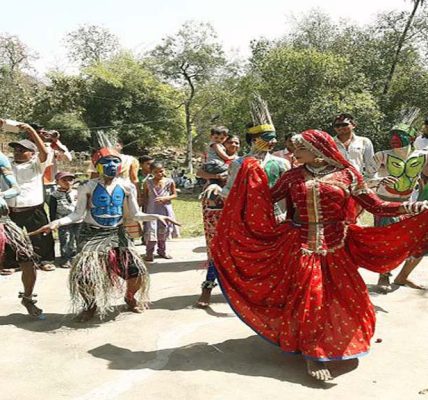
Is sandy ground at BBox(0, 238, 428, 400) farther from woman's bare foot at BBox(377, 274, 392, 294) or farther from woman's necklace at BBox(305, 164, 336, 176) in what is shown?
woman's necklace at BBox(305, 164, 336, 176)

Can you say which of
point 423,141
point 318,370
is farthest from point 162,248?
point 318,370

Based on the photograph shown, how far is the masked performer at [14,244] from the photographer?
457cm

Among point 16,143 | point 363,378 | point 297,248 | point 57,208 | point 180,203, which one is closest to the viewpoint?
point 363,378

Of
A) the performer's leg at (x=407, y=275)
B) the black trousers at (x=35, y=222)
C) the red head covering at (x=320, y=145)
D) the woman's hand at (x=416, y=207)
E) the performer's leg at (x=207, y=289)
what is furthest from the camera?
the performer's leg at (x=407, y=275)

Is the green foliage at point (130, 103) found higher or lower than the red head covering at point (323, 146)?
higher

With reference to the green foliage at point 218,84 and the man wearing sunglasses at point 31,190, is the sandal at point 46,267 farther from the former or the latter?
the green foliage at point 218,84

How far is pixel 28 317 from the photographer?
4.98 metres

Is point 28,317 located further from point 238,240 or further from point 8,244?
point 238,240

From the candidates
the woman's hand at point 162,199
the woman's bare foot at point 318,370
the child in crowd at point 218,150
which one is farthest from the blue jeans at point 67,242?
the woman's bare foot at point 318,370

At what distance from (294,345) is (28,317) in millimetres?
2806

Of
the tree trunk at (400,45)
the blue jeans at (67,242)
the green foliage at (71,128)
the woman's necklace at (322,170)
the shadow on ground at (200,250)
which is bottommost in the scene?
the shadow on ground at (200,250)

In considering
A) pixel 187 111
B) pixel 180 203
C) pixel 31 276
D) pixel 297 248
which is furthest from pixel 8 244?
pixel 187 111

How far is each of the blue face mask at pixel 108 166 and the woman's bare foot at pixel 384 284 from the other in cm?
318

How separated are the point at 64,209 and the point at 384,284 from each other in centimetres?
455
